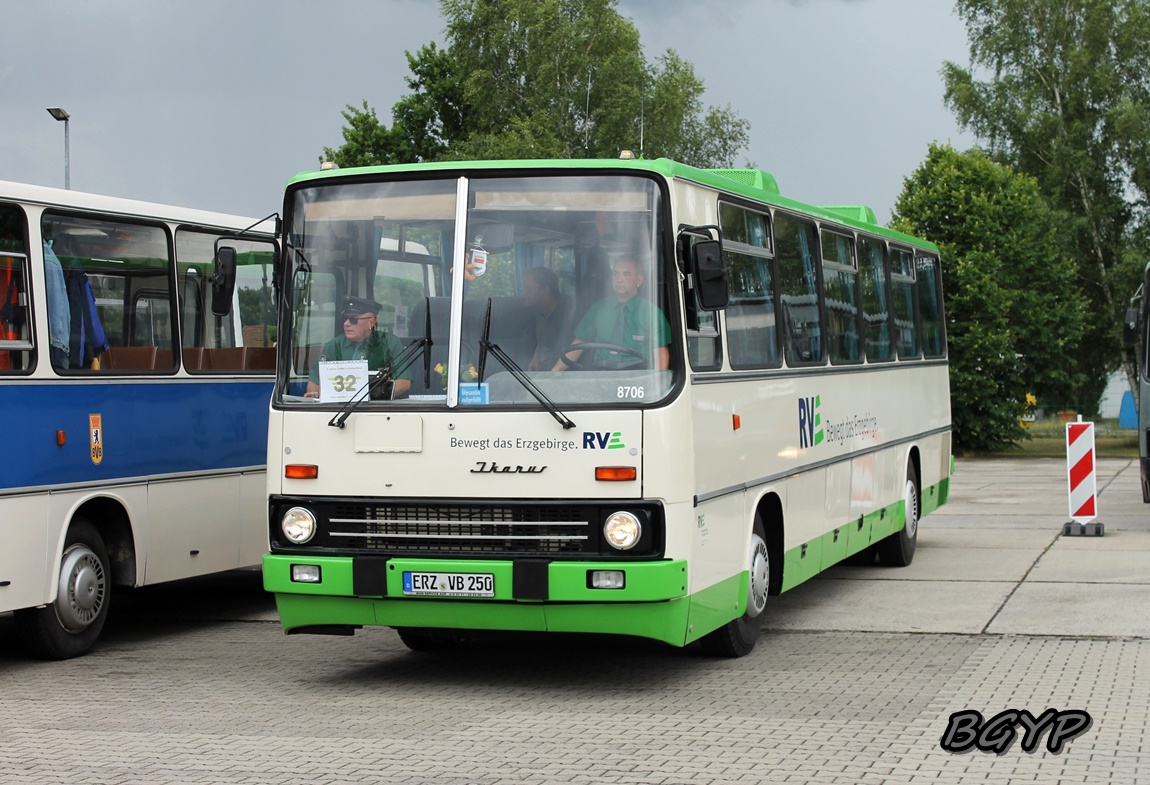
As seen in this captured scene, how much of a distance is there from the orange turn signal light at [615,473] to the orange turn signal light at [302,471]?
164cm

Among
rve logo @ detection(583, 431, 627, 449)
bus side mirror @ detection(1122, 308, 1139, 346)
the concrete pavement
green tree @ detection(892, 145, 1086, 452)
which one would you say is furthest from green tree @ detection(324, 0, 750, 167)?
rve logo @ detection(583, 431, 627, 449)

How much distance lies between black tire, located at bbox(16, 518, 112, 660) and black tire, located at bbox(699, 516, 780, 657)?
4123 mm

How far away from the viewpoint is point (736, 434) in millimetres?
9344

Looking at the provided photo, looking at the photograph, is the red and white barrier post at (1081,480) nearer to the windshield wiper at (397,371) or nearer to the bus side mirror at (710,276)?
the bus side mirror at (710,276)

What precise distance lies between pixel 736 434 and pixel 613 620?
1630 millimetres

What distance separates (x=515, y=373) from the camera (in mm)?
8359

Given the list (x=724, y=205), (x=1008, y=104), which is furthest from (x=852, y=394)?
(x=1008, y=104)

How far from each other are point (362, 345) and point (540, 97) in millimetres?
49322

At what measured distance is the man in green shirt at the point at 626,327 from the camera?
833 cm

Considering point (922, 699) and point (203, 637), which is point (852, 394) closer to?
point (922, 699)

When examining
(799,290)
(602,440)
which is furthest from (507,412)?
(799,290)

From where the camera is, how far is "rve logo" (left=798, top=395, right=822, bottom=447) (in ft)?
35.9

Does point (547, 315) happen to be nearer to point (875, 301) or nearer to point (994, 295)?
point (875, 301)

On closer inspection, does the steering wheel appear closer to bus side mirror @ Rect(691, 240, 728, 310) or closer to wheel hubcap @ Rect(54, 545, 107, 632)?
bus side mirror @ Rect(691, 240, 728, 310)
